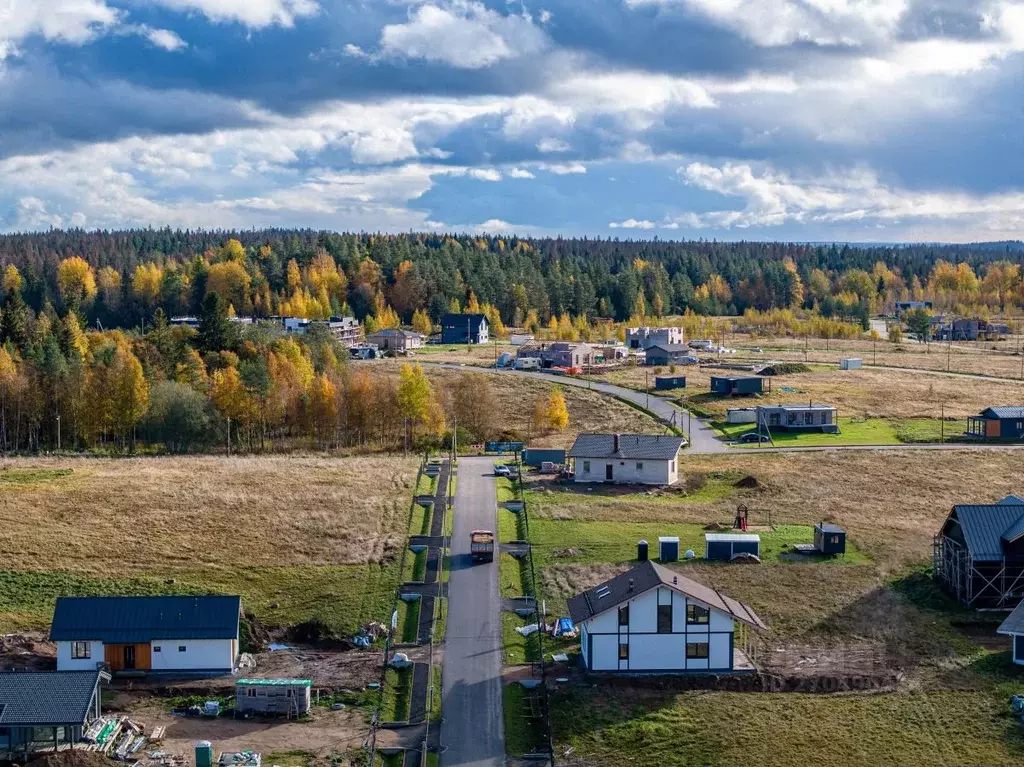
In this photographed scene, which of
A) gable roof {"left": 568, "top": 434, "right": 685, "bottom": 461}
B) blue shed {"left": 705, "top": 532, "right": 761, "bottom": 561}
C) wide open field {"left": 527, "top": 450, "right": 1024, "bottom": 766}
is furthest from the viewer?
gable roof {"left": 568, "top": 434, "right": 685, "bottom": 461}

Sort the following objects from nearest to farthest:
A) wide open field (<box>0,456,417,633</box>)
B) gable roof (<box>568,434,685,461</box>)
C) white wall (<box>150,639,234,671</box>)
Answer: white wall (<box>150,639,234,671</box>), wide open field (<box>0,456,417,633</box>), gable roof (<box>568,434,685,461</box>)

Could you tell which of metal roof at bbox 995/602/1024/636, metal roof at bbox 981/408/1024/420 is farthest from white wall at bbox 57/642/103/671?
metal roof at bbox 981/408/1024/420

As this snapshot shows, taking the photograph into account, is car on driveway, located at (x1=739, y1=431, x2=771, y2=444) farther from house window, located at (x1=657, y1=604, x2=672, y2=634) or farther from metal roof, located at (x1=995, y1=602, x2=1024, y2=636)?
house window, located at (x1=657, y1=604, x2=672, y2=634)

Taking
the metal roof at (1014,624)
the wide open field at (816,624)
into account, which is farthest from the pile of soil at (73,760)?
the metal roof at (1014,624)

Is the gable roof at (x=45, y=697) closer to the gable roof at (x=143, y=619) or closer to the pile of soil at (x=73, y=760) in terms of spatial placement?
the pile of soil at (x=73, y=760)

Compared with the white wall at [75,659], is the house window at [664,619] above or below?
above

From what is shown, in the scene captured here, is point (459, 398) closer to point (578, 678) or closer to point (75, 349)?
point (75, 349)
